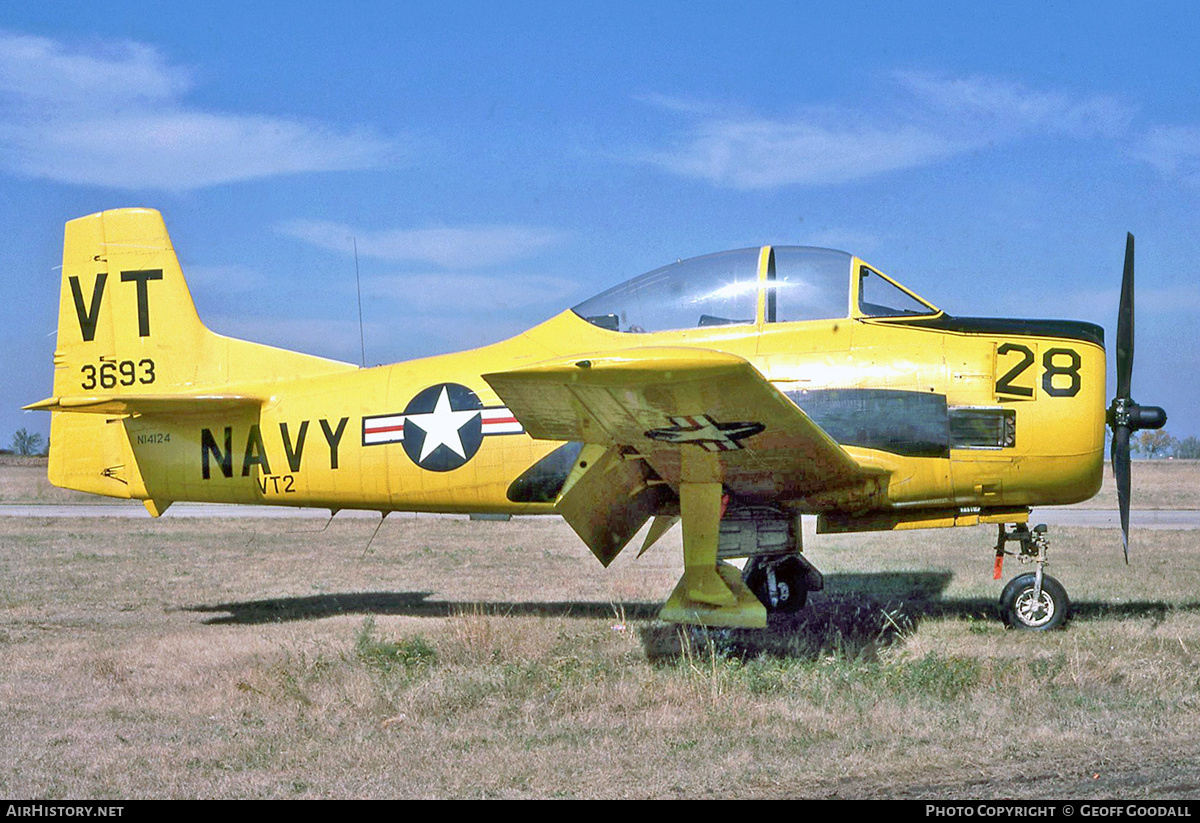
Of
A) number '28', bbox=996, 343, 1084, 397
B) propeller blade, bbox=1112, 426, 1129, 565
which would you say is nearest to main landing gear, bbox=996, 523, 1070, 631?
propeller blade, bbox=1112, 426, 1129, 565

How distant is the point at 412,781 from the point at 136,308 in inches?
258

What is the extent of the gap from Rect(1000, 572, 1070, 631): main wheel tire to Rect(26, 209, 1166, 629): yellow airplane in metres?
0.01

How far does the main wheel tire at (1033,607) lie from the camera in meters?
7.91

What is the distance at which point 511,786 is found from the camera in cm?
470

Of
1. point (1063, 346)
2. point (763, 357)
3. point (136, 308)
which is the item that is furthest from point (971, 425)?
point (136, 308)

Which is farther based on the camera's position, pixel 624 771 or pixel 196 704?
pixel 196 704

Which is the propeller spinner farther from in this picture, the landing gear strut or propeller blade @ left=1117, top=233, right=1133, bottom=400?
the landing gear strut

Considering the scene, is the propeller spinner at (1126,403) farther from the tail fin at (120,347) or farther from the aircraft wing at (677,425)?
the tail fin at (120,347)

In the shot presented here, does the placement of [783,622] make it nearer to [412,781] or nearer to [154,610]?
[412,781]

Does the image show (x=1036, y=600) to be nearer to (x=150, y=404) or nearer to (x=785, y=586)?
(x=785, y=586)

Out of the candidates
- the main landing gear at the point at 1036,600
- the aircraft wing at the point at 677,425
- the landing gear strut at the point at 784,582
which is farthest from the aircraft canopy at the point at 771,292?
the landing gear strut at the point at 784,582

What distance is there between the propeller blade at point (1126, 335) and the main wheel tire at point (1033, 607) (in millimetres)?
1593

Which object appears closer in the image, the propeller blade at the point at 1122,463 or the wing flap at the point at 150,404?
the propeller blade at the point at 1122,463
